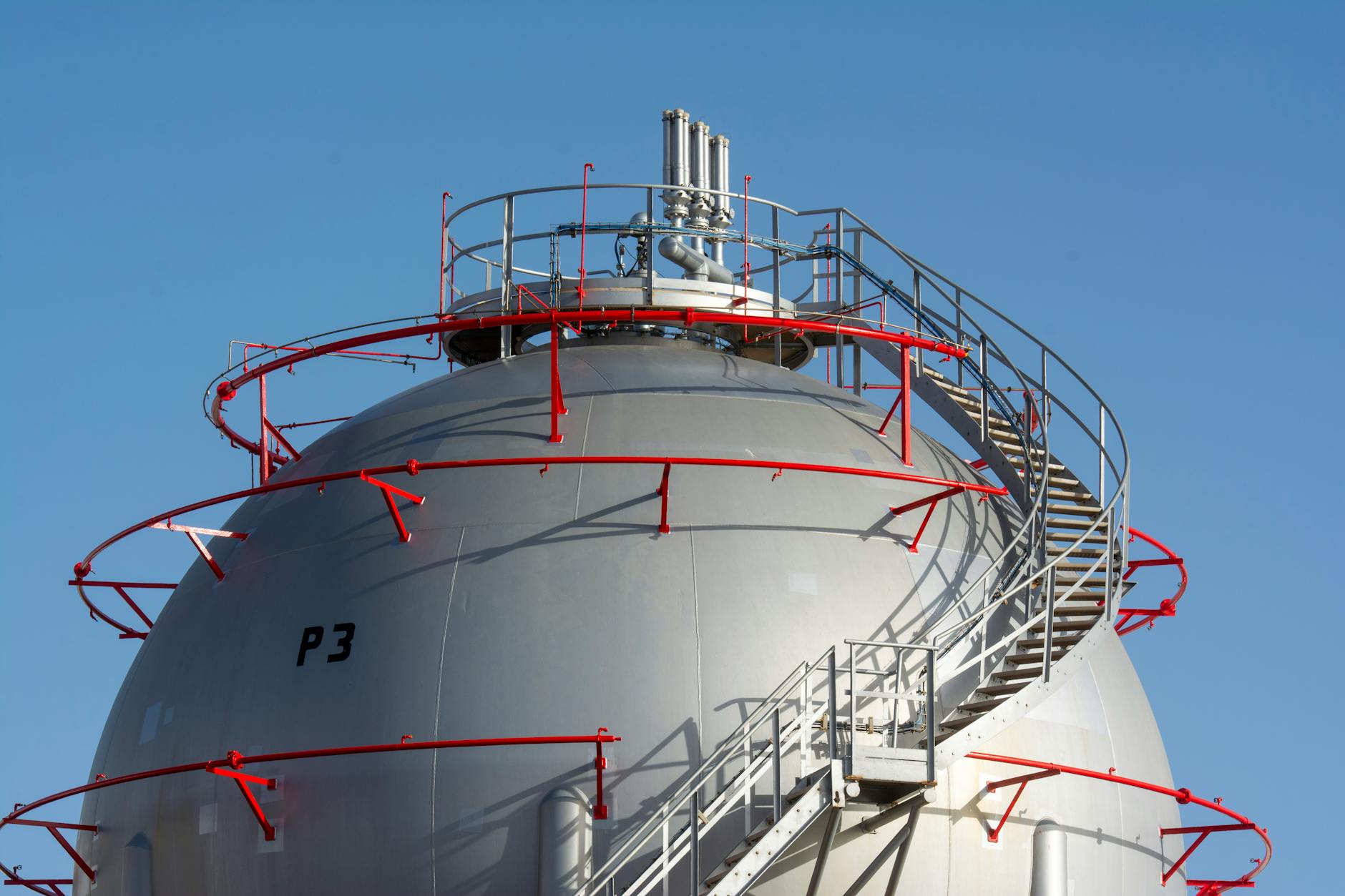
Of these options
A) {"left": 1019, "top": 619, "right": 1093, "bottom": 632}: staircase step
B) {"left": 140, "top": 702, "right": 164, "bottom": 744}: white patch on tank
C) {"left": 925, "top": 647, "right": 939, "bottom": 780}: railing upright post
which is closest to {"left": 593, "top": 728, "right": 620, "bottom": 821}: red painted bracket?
{"left": 925, "top": 647, "right": 939, "bottom": 780}: railing upright post

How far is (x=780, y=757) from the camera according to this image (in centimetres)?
2312

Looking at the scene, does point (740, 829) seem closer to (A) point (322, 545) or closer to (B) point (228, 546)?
(A) point (322, 545)

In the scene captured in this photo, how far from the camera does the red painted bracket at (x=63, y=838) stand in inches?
1056

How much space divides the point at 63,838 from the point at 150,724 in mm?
2589

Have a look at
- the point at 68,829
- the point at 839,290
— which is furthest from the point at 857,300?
the point at 68,829

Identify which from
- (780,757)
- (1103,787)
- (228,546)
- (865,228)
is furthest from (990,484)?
(228,546)

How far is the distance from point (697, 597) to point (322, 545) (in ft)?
16.6

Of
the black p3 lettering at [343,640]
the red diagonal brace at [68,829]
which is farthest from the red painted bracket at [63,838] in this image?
the black p3 lettering at [343,640]

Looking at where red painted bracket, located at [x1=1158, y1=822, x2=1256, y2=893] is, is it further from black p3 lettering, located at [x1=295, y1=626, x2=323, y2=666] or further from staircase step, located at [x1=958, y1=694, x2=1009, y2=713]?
black p3 lettering, located at [x1=295, y1=626, x2=323, y2=666]

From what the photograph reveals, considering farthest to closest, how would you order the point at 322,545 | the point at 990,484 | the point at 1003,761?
1. the point at 990,484
2. the point at 322,545
3. the point at 1003,761

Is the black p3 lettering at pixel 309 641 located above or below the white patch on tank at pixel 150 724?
above

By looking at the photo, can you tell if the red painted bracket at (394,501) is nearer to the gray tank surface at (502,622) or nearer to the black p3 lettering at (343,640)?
the gray tank surface at (502,622)

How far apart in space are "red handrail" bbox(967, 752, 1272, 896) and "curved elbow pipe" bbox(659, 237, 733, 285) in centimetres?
961

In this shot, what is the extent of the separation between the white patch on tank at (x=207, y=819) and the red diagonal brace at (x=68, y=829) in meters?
2.52
